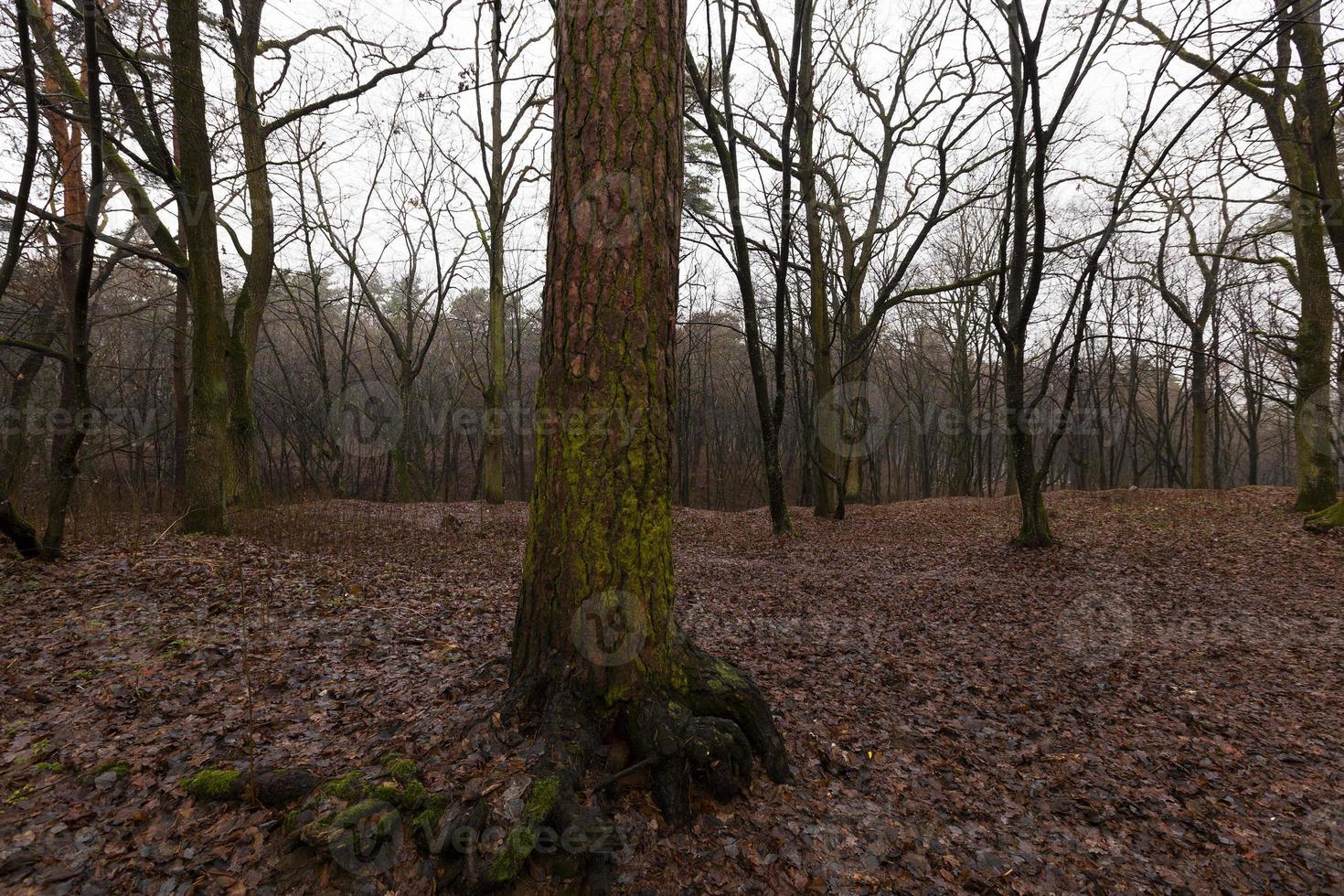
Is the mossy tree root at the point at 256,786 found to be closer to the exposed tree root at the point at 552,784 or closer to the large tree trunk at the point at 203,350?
the exposed tree root at the point at 552,784

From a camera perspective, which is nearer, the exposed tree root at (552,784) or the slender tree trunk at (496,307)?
the exposed tree root at (552,784)

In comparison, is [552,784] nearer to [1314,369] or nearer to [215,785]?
[215,785]

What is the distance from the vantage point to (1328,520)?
7645mm

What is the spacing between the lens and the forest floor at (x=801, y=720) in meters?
1.94

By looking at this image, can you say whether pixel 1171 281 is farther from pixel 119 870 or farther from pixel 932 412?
pixel 119 870

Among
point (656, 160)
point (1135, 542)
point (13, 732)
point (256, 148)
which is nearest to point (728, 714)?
point (656, 160)

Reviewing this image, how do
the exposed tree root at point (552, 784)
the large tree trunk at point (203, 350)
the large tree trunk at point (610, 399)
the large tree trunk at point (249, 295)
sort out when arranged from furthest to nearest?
the large tree trunk at point (249, 295)
the large tree trunk at point (203, 350)
the large tree trunk at point (610, 399)
the exposed tree root at point (552, 784)

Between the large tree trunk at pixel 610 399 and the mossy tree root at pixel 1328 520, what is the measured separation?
9.65 meters

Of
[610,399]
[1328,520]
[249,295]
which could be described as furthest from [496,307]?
[1328,520]

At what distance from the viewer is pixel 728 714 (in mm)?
→ 2484

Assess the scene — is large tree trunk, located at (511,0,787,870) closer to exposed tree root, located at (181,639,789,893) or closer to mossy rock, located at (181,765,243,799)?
exposed tree root, located at (181,639,789,893)

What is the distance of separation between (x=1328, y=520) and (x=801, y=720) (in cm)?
935

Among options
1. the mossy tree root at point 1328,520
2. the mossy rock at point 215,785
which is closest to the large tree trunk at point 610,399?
the mossy rock at point 215,785

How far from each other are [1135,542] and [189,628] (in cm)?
1044
